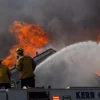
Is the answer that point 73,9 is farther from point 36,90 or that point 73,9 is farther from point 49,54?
point 36,90

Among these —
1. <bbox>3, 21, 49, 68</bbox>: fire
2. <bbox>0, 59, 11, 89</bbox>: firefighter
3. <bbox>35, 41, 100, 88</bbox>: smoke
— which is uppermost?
<bbox>3, 21, 49, 68</bbox>: fire

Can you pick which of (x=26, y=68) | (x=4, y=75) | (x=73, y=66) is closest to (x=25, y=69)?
(x=26, y=68)

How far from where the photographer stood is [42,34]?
27562 millimetres

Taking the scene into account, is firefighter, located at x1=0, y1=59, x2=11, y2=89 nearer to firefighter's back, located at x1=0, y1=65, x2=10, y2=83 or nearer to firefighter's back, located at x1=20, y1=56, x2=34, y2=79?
firefighter's back, located at x1=0, y1=65, x2=10, y2=83

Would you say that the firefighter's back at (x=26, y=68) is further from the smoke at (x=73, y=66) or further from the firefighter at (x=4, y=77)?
the smoke at (x=73, y=66)

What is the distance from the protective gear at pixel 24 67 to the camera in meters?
8.27

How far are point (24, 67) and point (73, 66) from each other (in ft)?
21.8

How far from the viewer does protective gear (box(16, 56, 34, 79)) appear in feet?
27.1

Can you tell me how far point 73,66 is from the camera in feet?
48.6

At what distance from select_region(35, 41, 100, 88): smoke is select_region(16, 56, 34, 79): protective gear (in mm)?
3745

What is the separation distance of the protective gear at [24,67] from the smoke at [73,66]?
3.74m

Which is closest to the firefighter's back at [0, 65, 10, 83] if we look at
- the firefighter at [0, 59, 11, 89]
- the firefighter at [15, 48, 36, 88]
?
the firefighter at [0, 59, 11, 89]

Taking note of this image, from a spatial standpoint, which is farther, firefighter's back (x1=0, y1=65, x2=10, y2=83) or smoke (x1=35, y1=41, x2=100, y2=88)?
smoke (x1=35, y1=41, x2=100, y2=88)

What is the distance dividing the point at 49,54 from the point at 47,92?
320 inches
